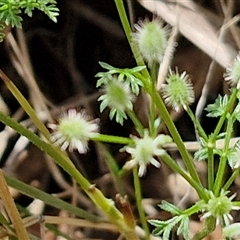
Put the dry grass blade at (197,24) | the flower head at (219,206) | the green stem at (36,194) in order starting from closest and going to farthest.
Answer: the flower head at (219,206)
the green stem at (36,194)
the dry grass blade at (197,24)

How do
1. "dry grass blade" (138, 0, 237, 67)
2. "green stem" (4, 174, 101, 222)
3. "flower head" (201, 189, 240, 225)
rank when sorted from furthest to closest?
"dry grass blade" (138, 0, 237, 67) → "green stem" (4, 174, 101, 222) → "flower head" (201, 189, 240, 225)

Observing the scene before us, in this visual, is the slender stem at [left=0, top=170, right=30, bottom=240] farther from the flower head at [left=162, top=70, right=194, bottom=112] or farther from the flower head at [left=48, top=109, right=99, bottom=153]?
the flower head at [left=162, top=70, right=194, bottom=112]

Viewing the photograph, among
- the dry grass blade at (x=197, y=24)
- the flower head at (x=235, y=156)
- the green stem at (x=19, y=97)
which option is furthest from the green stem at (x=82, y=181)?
the dry grass blade at (x=197, y=24)

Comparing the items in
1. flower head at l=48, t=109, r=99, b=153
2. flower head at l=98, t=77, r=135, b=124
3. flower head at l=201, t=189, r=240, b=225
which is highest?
flower head at l=98, t=77, r=135, b=124

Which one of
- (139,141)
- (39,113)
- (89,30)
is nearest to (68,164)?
(139,141)

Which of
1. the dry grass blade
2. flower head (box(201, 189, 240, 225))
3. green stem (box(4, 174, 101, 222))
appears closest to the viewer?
flower head (box(201, 189, 240, 225))

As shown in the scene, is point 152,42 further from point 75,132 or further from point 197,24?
point 197,24

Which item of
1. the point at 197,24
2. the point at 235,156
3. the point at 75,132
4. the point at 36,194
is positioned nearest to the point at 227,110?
the point at 235,156

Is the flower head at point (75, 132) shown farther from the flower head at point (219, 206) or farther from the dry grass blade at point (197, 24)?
the dry grass blade at point (197, 24)

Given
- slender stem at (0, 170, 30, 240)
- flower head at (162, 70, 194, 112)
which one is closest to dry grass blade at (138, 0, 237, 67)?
flower head at (162, 70, 194, 112)
